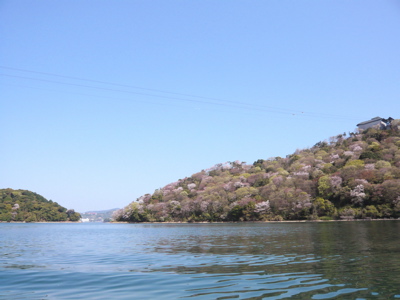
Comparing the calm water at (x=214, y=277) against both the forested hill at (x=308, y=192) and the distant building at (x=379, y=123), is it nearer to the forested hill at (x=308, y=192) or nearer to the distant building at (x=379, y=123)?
the forested hill at (x=308, y=192)

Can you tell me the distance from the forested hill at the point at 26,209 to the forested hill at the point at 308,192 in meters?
49.5

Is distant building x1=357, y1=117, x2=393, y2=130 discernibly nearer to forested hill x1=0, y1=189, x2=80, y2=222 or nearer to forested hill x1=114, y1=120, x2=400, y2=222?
forested hill x1=114, y1=120, x2=400, y2=222

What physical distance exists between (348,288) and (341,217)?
66.1 m

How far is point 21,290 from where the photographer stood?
11586mm

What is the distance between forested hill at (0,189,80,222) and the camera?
15075cm

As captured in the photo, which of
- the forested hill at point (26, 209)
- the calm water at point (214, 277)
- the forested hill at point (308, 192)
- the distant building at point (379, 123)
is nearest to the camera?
the calm water at point (214, 277)

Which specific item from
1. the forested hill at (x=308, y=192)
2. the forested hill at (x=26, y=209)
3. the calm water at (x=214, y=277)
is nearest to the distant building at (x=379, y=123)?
the forested hill at (x=308, y=192)

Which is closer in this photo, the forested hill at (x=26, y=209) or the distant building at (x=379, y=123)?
the distant building at (x=379, y=123)

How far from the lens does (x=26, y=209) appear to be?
157 m

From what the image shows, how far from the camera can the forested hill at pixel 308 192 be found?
69875 mm

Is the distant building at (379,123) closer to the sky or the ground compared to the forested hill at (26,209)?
closer to the sky

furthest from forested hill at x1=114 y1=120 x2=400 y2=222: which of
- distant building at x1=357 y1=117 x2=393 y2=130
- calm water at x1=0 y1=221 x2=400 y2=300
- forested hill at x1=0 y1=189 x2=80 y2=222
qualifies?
calm water at x1=0 y1=221 x2=400 y2=300

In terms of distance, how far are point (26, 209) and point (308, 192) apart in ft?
440

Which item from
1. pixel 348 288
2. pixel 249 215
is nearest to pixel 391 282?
pixel 348 288
